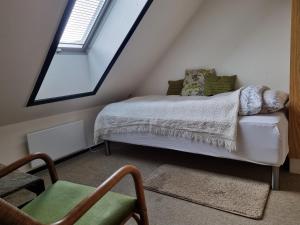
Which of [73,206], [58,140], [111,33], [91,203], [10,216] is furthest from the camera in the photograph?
[58,140]

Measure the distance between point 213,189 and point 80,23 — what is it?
82.7 inches

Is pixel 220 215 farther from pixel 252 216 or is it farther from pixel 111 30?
pixel 111 30

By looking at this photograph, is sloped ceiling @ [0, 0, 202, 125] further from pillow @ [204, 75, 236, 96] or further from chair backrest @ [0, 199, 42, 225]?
chair backrest @ [0, 199, 42, 225]

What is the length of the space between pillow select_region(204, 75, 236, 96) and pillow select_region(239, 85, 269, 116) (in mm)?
793

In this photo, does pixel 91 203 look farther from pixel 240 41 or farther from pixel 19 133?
pixel 240 41

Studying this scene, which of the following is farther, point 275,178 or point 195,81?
point 195,81

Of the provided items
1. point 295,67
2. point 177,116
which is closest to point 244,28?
point 295,67

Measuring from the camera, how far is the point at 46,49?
1.96 meters

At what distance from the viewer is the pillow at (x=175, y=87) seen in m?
3.36

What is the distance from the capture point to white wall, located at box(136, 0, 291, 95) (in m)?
2.73

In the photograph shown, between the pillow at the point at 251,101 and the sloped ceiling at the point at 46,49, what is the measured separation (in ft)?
4.20

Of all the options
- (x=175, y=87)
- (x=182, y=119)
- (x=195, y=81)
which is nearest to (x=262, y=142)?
(x=182, y=119)

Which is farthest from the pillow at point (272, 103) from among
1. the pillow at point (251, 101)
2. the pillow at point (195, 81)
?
the pillow at point (195, 81)

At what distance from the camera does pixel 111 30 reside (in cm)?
269
